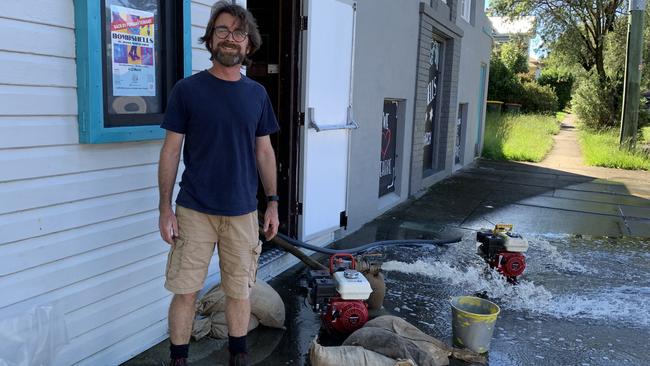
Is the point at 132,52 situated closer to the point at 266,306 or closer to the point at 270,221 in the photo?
the point at 270,221

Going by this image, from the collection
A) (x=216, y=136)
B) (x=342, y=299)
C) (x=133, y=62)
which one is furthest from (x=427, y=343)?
(x=133, y=62)

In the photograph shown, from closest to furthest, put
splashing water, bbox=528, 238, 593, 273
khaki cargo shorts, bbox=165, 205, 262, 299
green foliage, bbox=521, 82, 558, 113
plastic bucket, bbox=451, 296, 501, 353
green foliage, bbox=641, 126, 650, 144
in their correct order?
khaki cargo shorts, bbox=165, 205, 262, 299
plastic bucket, bbox=451, 296, 501, 353
splashing water, bbox=528, 238, 593, 273
green foliage, bbox=641, 126, 650, 144
green foliage, bbox=521, 82, 558, 113

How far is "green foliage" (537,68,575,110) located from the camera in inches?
1511

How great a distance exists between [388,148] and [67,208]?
221 inches

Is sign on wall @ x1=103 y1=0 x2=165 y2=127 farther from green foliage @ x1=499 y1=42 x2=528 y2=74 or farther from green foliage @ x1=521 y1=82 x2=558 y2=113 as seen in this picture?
green foliage @ x1=499 y1=42 x2=528 y2=74

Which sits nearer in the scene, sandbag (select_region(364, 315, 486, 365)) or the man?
the man

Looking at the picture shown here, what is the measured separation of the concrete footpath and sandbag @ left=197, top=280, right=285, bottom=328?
9 centimetres

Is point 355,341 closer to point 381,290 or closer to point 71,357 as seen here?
point 381,290

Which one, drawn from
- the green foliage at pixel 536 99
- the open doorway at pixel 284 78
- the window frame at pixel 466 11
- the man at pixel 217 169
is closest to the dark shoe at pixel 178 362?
the man at pixel 217 169

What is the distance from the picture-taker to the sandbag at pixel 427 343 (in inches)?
132

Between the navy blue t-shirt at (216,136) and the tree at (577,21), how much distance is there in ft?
82.7

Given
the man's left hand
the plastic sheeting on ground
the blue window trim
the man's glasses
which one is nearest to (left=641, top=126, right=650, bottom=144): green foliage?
the man's left hand

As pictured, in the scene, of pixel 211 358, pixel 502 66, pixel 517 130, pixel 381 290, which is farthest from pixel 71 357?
pixel 502 66

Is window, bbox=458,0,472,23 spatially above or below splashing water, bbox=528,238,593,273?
above
